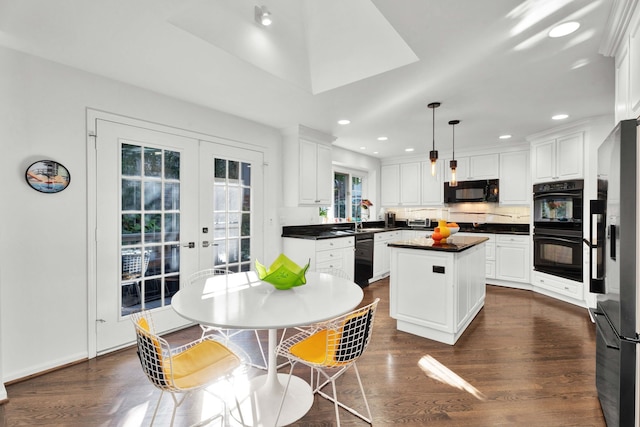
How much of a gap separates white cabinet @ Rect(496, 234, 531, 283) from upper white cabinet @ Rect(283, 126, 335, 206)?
9.91 feet

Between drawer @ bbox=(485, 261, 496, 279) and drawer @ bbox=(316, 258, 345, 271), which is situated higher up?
drawer @ bbox=(316, 258, 345, 271)

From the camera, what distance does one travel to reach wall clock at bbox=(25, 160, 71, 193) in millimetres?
2230

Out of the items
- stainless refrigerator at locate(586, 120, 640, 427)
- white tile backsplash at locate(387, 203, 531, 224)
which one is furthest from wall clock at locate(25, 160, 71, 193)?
white tile backsplash at locate(387, 203, 531, 224)

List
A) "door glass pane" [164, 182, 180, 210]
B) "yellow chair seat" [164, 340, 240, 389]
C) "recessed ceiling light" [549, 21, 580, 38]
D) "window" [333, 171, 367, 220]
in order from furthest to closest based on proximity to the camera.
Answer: "window" [333, 171, 367, 220], "door glass pane" [164, 182, 180, 210], "recessed ceiling light" [549, 21, 580, 38], "yellow chair seat" [164, 340, 240, 389]

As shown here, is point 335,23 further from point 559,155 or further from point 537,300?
point 537,300

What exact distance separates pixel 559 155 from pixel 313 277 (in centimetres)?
406

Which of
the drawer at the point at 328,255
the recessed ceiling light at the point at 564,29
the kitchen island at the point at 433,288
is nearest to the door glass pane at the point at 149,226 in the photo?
the drawer at the point at 328,255

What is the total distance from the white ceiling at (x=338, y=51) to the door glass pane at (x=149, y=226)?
71 cm

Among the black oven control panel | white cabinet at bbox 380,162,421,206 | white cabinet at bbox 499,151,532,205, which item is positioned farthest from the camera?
white cabinet at bbox 380,162,421,206

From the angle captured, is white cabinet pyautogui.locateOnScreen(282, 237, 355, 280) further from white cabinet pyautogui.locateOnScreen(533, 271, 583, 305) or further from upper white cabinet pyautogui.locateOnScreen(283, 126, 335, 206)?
white cabinet pyautogui.locateOnScreen(533, 271, 583, 305)

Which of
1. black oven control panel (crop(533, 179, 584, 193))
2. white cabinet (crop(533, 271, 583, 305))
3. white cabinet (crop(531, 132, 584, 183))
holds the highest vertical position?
white cabinet (crop(531, 132, 584, 183))

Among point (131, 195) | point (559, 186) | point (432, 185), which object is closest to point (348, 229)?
point (432, 185)

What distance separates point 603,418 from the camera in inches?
71.6

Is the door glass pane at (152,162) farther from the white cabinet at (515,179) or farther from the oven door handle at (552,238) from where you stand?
the white cabinet at (515,179)
